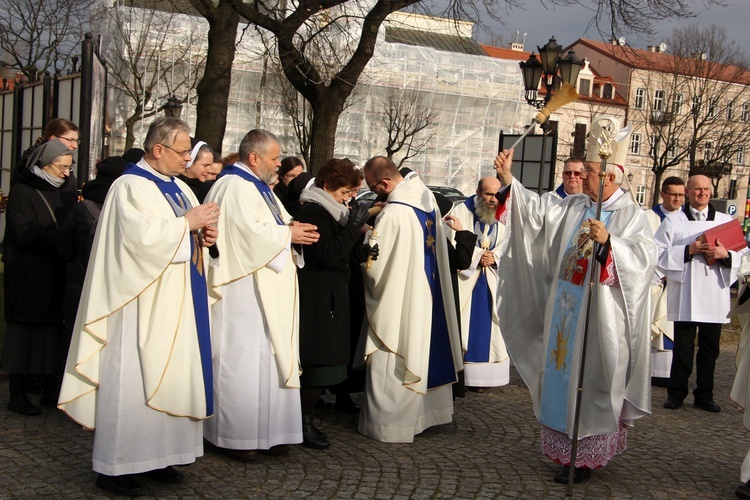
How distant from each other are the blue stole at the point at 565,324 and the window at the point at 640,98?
170ft

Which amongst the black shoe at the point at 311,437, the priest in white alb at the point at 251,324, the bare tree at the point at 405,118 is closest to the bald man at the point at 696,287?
the black shoe at the point at 311,437

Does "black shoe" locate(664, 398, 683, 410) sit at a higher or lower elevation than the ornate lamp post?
lower

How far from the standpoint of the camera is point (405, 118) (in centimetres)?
4303

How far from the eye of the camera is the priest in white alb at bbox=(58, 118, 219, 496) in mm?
4797

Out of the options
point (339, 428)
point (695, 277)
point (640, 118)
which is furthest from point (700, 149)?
point (339, 428)

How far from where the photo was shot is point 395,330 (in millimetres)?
6414

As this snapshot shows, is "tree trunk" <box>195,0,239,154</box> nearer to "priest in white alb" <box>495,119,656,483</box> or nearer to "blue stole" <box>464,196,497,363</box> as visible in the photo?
"blue stole" <box>464,196,497,363</box>

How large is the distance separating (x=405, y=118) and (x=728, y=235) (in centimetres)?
3567

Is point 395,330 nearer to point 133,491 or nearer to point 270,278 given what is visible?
point 270,278

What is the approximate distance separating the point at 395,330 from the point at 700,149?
43.4 meters

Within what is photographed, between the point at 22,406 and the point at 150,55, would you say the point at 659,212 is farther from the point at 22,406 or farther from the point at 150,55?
the point at 150,55

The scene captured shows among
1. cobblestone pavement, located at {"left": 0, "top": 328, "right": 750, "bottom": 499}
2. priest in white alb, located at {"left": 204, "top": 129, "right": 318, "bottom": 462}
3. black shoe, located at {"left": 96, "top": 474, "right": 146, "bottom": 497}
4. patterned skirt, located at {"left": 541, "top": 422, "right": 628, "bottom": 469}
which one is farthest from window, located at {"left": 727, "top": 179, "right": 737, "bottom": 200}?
black shoe, located at {"left": 96, "top": 474, "right": 146, "bottom": 497}

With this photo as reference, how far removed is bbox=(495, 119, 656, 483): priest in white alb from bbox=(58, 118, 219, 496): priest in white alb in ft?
7.22

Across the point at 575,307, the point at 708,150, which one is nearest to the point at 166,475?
the point at 575,307
